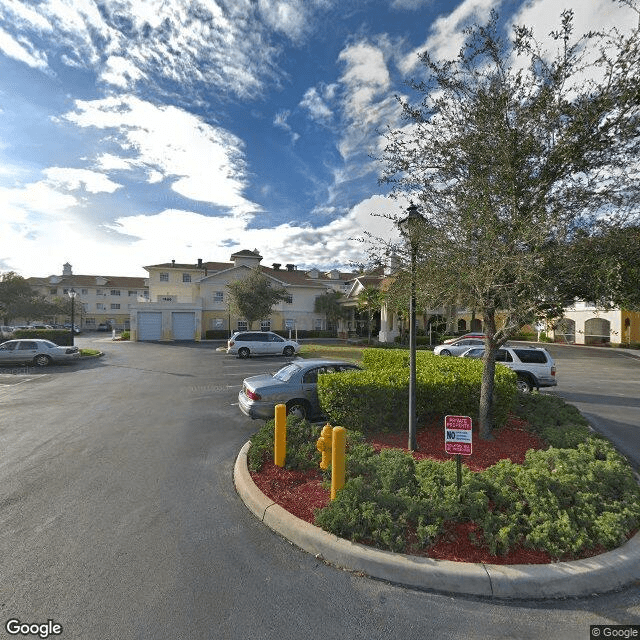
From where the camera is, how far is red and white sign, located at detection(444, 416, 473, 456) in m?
4.07

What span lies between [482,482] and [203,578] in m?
3.25

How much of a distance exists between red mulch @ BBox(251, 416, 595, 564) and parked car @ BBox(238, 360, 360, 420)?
6.16ft

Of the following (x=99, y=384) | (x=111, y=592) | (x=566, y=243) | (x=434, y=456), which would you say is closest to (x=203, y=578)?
(x=111, y=592)

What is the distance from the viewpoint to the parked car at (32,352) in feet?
60.0

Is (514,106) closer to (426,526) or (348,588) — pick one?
(426,526)

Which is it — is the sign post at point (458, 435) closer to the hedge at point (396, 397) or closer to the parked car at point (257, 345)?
the hedge at point (396, 397)

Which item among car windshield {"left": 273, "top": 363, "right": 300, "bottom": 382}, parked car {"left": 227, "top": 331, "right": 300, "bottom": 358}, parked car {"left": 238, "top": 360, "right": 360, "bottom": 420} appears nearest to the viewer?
parked car {"left": 238, "top": 360, "right": 360, "bottom": 420}

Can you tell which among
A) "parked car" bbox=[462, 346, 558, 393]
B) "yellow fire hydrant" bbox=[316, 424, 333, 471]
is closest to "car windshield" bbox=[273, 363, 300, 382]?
"yellow fire hydrant" bbox=[316, 424, 333, 471]

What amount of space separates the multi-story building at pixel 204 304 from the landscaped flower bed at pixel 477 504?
101 ft

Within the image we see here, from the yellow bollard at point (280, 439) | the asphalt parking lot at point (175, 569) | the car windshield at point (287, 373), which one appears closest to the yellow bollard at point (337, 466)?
the asphalt parking lot at point (175, 569)

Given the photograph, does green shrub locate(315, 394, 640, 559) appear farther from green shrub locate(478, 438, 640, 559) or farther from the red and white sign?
the red and white sign

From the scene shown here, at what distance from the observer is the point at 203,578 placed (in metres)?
3.33

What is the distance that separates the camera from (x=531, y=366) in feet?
41.6

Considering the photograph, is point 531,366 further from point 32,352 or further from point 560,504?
point 32,352
